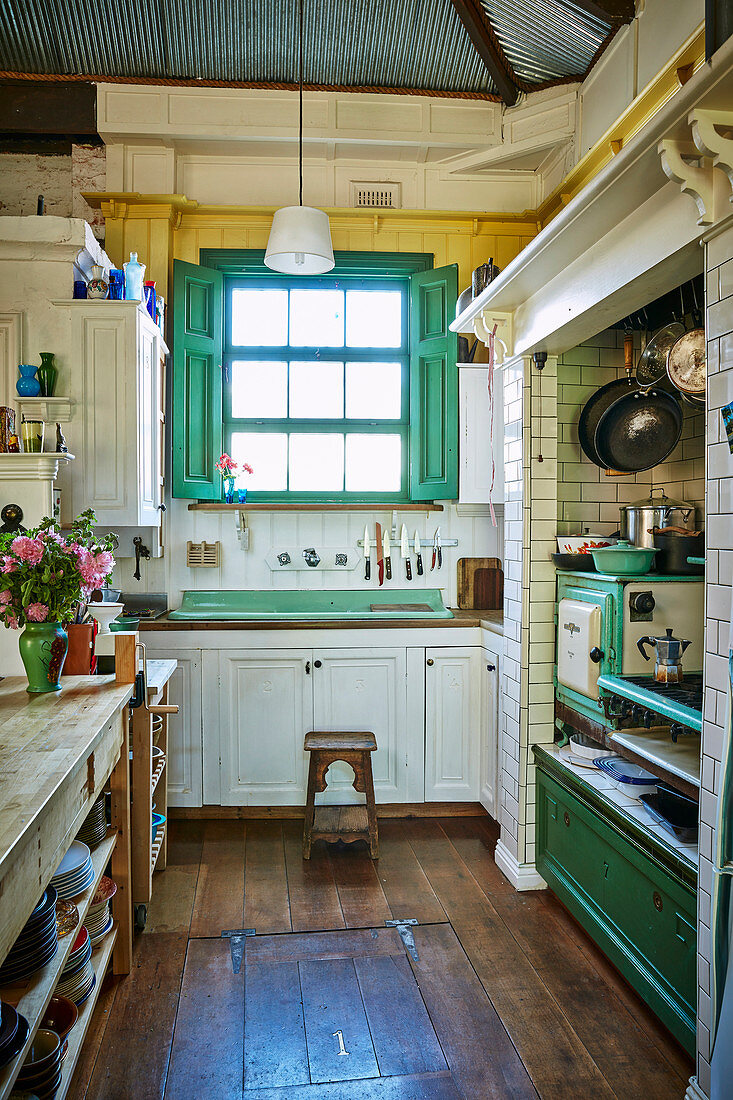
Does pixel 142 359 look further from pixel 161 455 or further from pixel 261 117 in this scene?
pixel 261 117

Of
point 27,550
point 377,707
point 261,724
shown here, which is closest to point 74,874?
point 27,550

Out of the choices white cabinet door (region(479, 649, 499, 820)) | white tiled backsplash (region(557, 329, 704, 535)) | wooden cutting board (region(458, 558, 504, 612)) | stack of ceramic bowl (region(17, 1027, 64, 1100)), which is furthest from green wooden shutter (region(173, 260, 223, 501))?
stack of ceramic bowl (region(17, 1027, 64, 1100))

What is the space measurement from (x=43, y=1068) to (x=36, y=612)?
1086mm

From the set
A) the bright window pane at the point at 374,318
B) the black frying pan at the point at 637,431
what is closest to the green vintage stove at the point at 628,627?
the black frying pan at the point at 637,431

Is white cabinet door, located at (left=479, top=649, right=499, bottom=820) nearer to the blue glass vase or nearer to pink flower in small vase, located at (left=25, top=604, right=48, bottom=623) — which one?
pink flower in small vase, located at (left=25, top=604, right=48, bottom=623)

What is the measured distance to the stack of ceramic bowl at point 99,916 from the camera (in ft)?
7.84

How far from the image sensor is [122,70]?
14.0 feet

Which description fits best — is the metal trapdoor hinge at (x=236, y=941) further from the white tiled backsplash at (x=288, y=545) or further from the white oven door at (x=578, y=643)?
the white tiled backsplash at (x=288, y=545)

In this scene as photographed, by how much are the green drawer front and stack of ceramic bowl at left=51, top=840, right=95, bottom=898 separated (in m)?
1.58

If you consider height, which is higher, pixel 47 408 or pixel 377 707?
pixel 47 408

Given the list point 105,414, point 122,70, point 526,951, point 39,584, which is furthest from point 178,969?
point 122,70

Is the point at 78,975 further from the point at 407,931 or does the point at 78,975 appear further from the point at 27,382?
the point at 27,382

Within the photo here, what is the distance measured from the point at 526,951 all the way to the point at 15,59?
4.89 meters

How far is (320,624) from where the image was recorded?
4.02 metres
